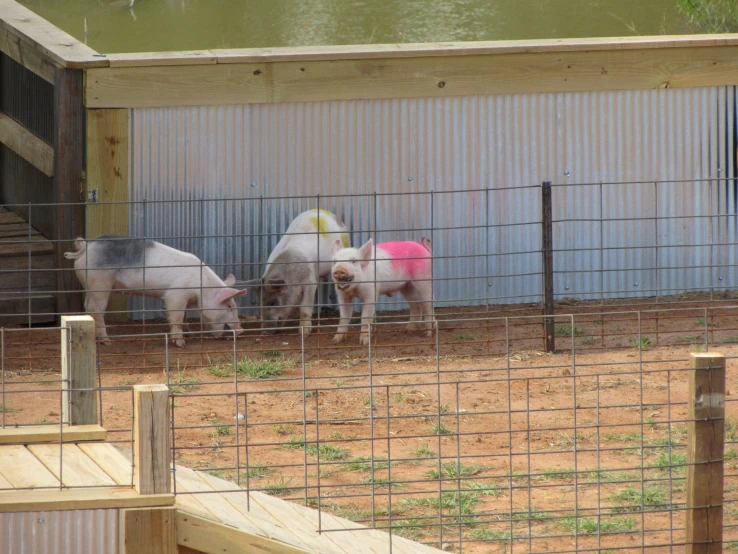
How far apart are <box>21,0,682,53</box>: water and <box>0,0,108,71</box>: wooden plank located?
148 inches

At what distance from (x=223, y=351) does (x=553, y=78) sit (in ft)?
13.1

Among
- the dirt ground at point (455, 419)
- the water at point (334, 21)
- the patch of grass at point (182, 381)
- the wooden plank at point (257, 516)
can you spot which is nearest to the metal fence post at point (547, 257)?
the dirt ground at point (455, 419)

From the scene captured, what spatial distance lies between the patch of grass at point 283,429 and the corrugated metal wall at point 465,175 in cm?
337

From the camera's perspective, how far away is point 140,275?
29.6ft

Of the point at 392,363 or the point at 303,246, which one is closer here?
the point at 392,363

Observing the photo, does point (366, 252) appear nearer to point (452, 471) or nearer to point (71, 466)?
point (452, 471)

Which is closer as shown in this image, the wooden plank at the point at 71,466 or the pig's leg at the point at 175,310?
the wooden plank at the point at 71,466

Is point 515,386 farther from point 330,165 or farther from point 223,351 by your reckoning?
point 330,165

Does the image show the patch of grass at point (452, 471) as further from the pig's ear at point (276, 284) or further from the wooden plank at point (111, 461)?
the pig's ear at point (276, 284)

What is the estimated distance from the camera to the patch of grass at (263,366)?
7859mm

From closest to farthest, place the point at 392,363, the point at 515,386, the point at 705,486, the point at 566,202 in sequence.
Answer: the point at 705,486, the point at 515,386, the point at 392,363, the point at 566,202

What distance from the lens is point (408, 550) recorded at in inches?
173

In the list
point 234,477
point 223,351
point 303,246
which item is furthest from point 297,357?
point 234,477

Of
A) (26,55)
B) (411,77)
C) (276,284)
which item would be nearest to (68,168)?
(26,55)
